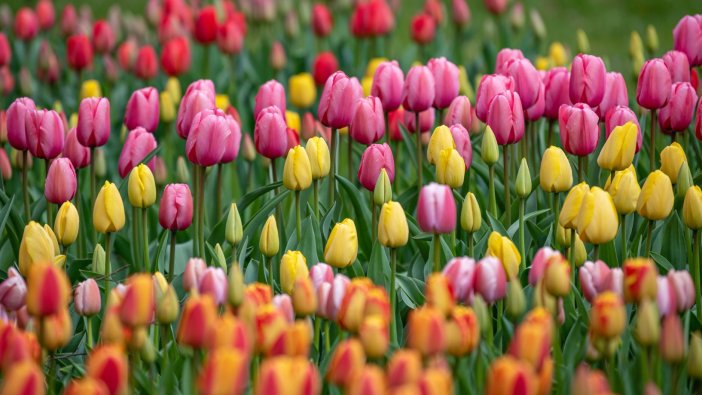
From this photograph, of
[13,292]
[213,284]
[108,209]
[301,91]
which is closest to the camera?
[213,284]

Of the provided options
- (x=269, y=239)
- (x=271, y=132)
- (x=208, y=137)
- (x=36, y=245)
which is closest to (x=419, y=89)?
(x=271, y=132)

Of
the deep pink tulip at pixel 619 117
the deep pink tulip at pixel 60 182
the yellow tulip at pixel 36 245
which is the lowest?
the yellow tulip at pixel 36 245

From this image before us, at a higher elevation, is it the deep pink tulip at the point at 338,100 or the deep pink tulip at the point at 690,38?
the deep pink tulip at the point at 690,38

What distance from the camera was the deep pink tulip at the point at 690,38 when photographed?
143 inches

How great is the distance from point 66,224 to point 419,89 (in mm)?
1182

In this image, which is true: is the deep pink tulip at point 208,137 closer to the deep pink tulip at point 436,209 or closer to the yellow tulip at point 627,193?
the deep pink tulip at point 436,209

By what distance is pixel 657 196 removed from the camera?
2564 millimetres

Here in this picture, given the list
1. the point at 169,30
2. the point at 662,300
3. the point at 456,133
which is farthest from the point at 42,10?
the point at 662,300

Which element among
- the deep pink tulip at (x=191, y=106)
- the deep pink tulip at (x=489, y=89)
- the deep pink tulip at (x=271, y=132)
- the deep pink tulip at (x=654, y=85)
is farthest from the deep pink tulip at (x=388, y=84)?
the deep pink tulip at (x=654, y=85)

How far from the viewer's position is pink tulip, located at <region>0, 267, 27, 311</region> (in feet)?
7.68

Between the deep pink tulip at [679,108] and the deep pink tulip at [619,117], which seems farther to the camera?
the deep pink tulip at [679,108]

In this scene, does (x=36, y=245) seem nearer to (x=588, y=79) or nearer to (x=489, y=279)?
(x=489, y=279)

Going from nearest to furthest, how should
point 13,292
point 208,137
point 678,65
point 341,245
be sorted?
point 13,292 < point 341,245 < point 208,137 < point 678,65

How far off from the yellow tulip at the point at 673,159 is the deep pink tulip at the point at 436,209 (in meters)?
0.84
